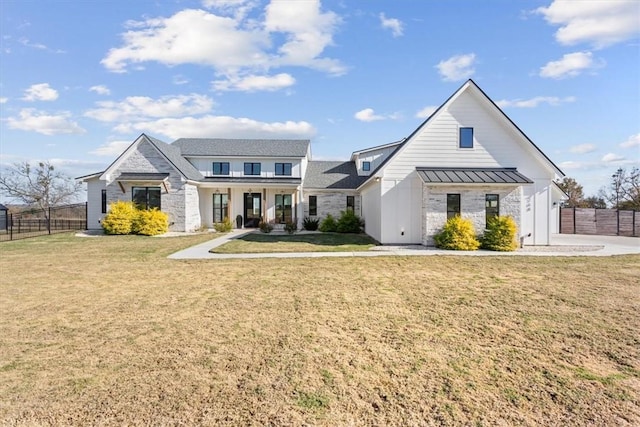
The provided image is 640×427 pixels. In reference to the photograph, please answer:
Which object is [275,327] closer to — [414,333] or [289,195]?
[414,333]

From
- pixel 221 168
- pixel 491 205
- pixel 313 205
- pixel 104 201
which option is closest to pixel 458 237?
pixel 491 205

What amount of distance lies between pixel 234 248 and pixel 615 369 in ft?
43.7

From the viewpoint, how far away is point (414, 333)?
545cm

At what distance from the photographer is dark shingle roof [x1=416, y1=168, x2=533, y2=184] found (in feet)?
50.2

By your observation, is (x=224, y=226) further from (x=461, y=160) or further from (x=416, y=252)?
(x=461, y=160)

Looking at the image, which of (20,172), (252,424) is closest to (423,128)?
(252,424)

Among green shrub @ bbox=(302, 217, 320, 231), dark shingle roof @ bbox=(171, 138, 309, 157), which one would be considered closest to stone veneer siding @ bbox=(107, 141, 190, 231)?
dark shingle roof @ bbox=(171, 138, 309, 157)

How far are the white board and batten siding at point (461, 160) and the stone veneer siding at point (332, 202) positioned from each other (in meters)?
9.84

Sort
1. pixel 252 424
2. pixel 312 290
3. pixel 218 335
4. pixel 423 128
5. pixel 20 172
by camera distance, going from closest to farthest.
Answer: pixel 252 424
pixel 218 335
pixel 312 290
pixel 423 128
pixel 20 172

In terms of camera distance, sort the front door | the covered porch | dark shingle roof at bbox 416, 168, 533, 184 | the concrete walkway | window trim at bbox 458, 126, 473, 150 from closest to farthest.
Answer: the concrete walkway < dark shingle roof at bbox 416, 168, 533, 184 < window trim at bbox 458, 126, 473, 150 < the covered porch < the front door

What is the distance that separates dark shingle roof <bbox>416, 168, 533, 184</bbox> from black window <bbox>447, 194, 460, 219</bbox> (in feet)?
3.03

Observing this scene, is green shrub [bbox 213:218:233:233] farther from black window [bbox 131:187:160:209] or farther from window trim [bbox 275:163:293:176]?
window trim [bbox 275:163:293:176]

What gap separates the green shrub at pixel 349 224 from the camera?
23484 mm

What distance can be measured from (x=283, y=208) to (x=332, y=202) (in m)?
3.74
